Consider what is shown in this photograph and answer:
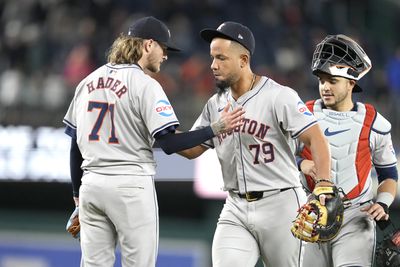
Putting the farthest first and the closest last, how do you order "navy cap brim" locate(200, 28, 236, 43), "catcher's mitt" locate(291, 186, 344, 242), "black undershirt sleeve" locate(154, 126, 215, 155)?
"navy cap brim" locate(200, 28, 236, 43) < "black undershirt sleeve" locate(154, 126, 215, 155) < "catcher's mitt" locate(291, 186, 344, 242)

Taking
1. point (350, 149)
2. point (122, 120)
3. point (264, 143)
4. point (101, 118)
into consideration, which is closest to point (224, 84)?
point (264, 143)

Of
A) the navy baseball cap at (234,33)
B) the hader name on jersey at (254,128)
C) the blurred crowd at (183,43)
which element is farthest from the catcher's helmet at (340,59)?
the blurred crowd at (183,43)

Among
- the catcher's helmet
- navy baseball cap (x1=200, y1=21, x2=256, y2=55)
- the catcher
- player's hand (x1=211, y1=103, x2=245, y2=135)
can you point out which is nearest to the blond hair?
navy baseball cap (x1=200, y1=21, x2=256, y2=55)

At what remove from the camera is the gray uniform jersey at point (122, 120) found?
549 cm

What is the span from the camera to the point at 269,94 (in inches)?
224

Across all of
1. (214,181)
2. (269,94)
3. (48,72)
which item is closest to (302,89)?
(214,181)

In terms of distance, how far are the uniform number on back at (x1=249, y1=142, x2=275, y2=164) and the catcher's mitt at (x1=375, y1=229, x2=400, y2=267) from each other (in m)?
0.91

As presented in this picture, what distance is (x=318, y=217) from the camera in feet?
17.6

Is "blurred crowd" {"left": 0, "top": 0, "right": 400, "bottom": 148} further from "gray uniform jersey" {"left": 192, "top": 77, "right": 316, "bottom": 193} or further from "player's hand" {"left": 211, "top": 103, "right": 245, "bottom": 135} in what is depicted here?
"player's hand" {"left": 211, "top": 103, "right": 245, "bottom": 135}

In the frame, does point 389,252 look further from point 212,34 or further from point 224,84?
point 212,34

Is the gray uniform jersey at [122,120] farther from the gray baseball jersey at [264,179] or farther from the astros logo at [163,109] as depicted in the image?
the gray baseball jersey at [264,179]

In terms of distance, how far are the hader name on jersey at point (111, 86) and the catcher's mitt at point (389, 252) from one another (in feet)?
6.07

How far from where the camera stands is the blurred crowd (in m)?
11.3

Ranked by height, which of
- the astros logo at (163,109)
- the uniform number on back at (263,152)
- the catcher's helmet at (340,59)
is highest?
the catcher's helmet at (340,59)
